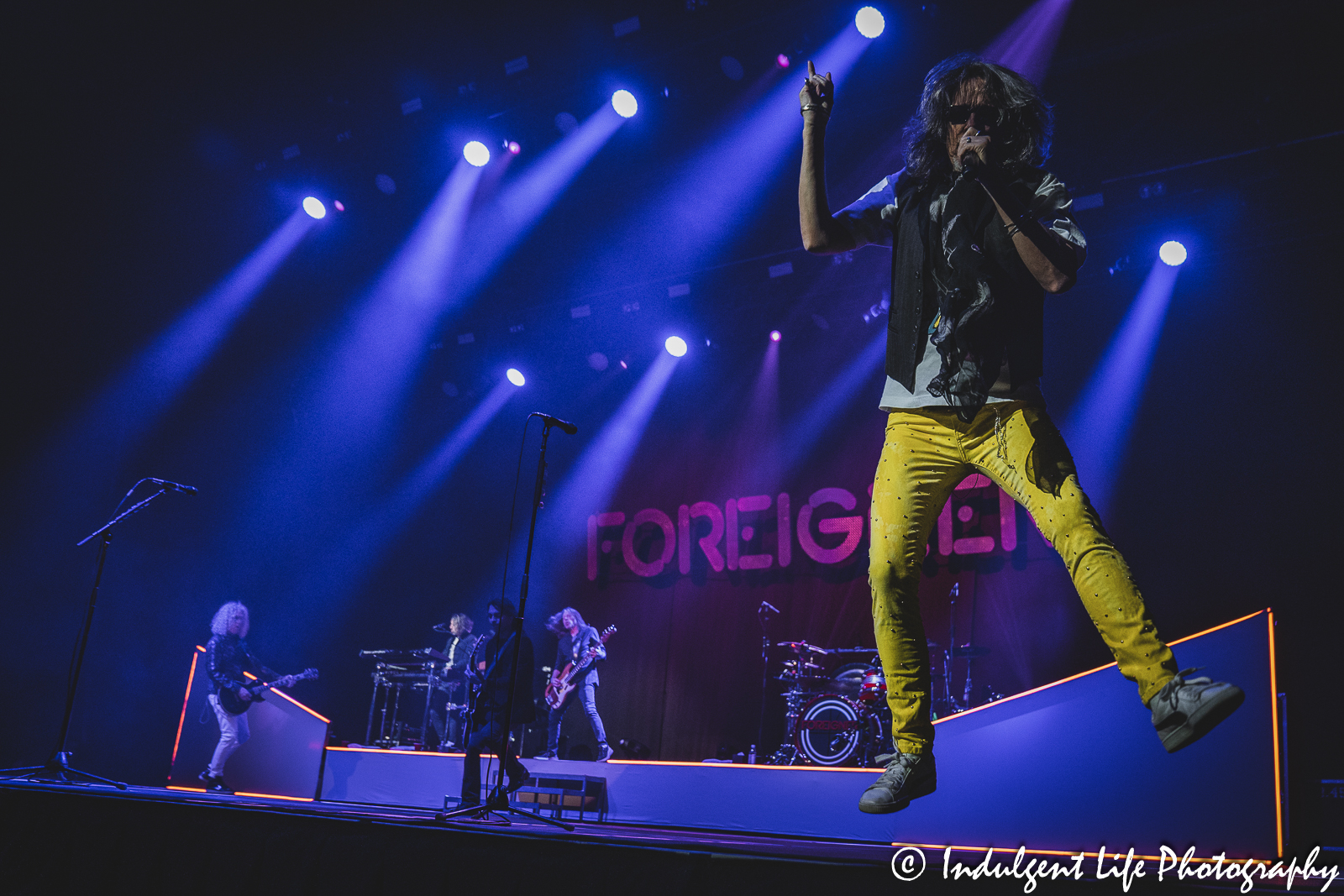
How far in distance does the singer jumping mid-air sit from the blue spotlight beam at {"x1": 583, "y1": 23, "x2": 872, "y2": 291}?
4553 mm

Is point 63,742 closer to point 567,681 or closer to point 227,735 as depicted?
point 227,735

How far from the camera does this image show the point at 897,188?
255 centimetres

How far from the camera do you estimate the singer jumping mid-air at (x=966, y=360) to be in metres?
2.04

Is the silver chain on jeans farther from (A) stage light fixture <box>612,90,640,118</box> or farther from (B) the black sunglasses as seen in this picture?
(A) stage light fixture <box>612,90,640,118</box>

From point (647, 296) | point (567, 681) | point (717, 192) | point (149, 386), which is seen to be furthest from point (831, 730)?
point (149, 386)

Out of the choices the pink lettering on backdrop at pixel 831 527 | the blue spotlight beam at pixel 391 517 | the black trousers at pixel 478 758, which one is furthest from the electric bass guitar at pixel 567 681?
the blue spotlight beam at pixel 391 517

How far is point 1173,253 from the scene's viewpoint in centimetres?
794

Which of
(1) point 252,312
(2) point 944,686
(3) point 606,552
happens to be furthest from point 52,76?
(2) point 944,686

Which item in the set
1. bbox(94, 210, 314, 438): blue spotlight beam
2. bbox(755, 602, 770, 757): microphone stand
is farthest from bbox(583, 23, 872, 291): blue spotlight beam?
bbox(755, 602, 770, 757): microphone stand

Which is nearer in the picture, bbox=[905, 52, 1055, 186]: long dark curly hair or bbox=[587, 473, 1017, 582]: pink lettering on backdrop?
bbox=[905, 52, 1055, 186]: long dark curly hair

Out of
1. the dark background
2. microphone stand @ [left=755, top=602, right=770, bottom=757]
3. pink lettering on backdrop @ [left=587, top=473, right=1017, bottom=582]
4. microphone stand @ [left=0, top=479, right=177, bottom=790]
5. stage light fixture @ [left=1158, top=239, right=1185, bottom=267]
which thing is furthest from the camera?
microphone stand @ [left=755, top=602, right=770, bottom=757]

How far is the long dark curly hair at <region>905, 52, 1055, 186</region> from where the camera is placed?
7.73 ft

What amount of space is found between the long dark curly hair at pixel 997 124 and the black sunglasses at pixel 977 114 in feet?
0.06

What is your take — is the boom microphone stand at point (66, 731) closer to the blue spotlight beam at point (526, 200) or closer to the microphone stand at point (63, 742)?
the microphone stand at point (63, 742)
